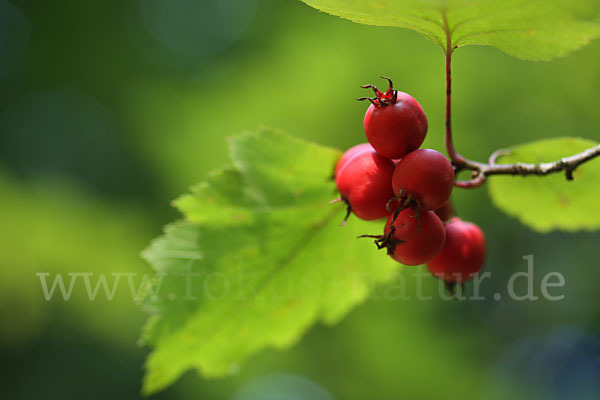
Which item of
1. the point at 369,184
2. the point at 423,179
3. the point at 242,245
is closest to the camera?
the point at 423,179

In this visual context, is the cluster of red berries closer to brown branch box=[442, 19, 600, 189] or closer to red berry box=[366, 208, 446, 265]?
red berry box=[366, 208, 446, 265]

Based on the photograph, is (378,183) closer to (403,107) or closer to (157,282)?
(403,107)

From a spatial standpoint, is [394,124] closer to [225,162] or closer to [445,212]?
[445,212]

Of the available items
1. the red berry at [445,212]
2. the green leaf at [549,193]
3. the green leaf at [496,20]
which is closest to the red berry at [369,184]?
the red berry at [445,212]

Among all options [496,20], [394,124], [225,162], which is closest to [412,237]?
[394,124]

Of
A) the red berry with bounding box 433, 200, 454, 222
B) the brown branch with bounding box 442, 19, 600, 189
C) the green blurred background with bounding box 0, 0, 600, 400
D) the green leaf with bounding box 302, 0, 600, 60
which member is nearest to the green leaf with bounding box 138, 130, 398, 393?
the red berry with bounding box 433, 200, 454, 222

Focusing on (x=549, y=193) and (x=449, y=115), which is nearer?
(x=449, y=115)

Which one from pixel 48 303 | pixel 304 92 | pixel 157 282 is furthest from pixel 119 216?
pixel 157 282
